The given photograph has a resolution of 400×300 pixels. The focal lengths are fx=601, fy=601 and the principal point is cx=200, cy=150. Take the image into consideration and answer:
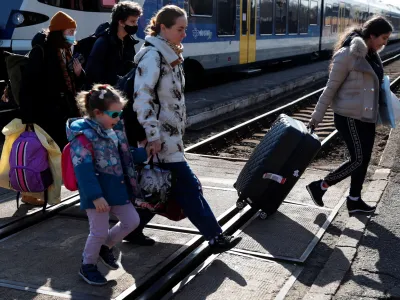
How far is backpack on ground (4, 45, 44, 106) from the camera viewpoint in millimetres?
4895

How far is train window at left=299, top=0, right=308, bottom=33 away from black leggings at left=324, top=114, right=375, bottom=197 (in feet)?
55.5

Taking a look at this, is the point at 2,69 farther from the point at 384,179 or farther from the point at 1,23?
the point at 384,179

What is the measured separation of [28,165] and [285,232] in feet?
6.79

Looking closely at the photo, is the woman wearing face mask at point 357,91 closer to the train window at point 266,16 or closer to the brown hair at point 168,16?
the brown hair at point 168,16

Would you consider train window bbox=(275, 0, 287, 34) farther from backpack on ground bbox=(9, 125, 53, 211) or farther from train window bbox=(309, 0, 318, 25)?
backpack on ground bbox=(9, 125, 53, 211)

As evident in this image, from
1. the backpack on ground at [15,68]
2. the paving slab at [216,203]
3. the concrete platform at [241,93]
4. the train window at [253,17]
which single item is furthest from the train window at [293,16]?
the backpack on ground at [15,68]

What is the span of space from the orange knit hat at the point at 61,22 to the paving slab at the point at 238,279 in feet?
7.06

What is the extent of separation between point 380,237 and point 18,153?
2.87m

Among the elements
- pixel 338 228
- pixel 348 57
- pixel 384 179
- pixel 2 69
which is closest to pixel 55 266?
pixel 338 228

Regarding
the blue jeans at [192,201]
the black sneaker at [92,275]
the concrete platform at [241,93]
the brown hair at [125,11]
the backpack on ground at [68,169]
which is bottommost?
the concrete platform at [241,93]

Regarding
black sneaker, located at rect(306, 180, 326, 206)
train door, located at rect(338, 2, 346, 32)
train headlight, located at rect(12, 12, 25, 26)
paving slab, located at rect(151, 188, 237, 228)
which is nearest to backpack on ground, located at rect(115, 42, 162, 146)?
paving slab, located at rect(151, 188, 237, 228)

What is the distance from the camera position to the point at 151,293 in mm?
3588

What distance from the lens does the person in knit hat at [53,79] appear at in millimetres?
4742

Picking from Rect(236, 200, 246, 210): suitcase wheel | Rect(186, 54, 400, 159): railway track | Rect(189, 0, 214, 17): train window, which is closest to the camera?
Rect(236, 200, 246, 210): suitcase wheel
